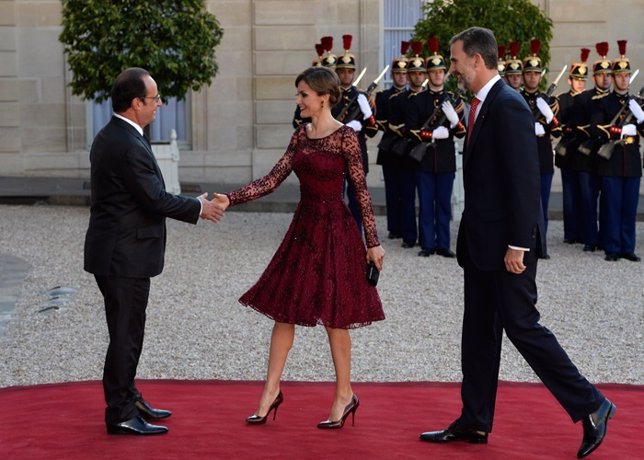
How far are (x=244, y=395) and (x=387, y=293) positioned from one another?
377cm

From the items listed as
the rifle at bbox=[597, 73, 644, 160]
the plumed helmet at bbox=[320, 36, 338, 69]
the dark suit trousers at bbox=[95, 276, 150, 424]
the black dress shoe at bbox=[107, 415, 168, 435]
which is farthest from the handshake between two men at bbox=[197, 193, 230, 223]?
the rifle at bbox=[597, 73, 644, 160]

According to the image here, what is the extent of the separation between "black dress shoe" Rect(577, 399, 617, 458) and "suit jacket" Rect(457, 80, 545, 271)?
0.69 metres

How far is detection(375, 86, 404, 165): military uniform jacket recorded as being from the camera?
563 inches

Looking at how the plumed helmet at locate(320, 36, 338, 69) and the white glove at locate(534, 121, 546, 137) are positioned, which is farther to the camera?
the plumed helmet at locate(320, 36, 338, 69)

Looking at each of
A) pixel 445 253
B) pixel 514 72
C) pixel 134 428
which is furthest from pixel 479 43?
pixel 514 72

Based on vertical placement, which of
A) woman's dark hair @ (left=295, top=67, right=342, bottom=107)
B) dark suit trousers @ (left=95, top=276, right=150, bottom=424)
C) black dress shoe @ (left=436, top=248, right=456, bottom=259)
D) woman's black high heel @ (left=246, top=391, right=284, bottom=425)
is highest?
woman's dark hair @ (left=295, top=67, right=342, bottom=107)

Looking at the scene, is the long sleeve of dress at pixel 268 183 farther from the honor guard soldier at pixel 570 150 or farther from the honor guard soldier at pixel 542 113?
the honor guard soldier at pixel 570 150

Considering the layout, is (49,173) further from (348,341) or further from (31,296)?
(348,341)

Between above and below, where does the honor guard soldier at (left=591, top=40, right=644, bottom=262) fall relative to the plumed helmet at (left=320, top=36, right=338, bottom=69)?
below

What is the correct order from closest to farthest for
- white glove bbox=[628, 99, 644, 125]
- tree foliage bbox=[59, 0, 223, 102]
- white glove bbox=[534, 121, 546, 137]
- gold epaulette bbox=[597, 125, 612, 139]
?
white glove bbox=[628, 99, 644, 125]
gold epaulette bbox=[597, 125, 612, 139]
white glove bbox=[534, 121, 546, 137]
tree foliage bbox=[59, 0, 223, 102]

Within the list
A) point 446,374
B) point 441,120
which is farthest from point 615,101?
point 446,374

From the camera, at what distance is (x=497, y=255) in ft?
20.4

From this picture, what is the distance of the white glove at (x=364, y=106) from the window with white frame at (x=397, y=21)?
6.97 metres

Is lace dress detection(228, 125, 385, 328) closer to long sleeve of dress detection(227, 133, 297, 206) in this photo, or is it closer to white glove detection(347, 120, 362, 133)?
long sleeve of dress detection(227, 133, 297, 206)
